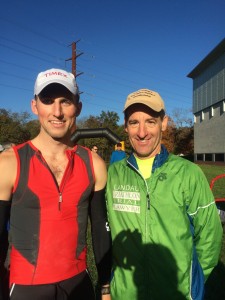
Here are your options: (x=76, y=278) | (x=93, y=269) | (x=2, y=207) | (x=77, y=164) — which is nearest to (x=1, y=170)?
(x=2, y=207)

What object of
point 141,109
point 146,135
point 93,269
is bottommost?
point 93,269

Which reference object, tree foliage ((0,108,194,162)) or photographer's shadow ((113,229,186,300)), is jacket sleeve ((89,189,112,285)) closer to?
photographer's shadow ((113,229,186,300))

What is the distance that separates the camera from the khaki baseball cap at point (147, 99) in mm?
2502

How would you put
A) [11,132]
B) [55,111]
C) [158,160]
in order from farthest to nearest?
[11,132], [158,160], [55,111]

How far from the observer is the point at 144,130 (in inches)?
98.4

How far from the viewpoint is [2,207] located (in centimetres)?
211

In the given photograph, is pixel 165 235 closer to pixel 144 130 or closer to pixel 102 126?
pixel 144 130

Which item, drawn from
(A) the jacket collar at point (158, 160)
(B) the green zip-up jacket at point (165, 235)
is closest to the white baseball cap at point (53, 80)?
(A) the jacket collar at point (158, 160)

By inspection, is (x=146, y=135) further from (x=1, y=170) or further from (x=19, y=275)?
(x=19, y=275)

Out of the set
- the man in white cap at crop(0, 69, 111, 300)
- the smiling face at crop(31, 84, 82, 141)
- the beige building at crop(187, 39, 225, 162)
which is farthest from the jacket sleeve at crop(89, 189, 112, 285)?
the beige building at crop(187, 39, 225, 162)

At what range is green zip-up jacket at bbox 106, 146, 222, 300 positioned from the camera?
2.28 m

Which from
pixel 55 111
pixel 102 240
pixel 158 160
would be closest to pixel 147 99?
pixel 158 160

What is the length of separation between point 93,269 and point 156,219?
322cm

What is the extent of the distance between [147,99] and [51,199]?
1099 millimetres
